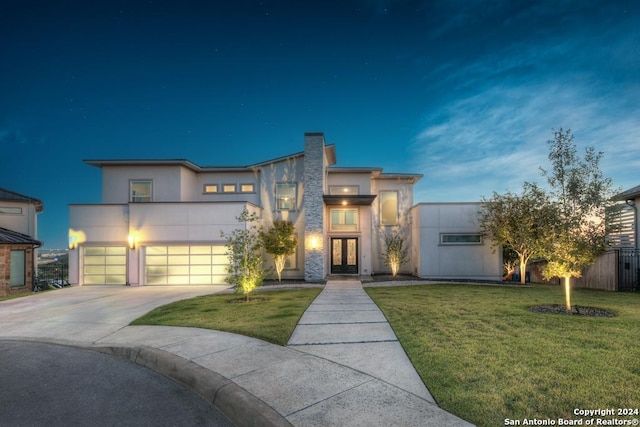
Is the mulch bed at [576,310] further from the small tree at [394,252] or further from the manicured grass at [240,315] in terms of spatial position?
the small tree at [394,252]

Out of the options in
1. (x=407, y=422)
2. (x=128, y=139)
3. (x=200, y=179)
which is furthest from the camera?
(x=128, y=139)

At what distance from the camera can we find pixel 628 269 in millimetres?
13938

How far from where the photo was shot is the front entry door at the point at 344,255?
1870 cm

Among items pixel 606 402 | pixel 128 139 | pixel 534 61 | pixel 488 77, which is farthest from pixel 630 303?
pixel 128 139

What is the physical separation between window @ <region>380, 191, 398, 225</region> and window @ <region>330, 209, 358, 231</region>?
7.65 feet

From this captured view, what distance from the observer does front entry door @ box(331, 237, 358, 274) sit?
736 inches

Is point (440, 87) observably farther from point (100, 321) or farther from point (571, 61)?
point (100, 321)

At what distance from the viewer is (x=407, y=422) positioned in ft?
9.30

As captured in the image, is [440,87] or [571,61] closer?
[571,61]

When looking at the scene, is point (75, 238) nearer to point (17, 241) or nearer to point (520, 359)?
point (17, 241)

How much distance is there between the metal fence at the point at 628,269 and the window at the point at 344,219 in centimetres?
1313

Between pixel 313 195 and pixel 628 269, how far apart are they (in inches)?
624

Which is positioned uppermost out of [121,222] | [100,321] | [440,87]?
[440,87]

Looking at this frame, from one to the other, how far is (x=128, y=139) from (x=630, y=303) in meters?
101
